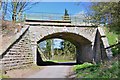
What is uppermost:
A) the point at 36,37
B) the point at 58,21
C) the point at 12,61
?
the point at 58,21

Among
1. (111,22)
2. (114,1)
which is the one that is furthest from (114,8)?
(111,22)

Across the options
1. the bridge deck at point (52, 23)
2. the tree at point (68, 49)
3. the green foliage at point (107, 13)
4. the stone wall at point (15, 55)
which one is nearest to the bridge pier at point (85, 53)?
the bridge deck at point (52, 23)

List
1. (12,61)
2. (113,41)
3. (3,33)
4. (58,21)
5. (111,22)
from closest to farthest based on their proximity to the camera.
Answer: (111,22) → (12,61) → (3,33) → (113,41) → (58,21)

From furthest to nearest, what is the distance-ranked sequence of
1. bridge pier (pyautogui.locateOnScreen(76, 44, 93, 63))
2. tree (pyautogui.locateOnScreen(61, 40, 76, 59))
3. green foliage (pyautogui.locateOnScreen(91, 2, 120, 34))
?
tree (pyautogui.locateOnScreen(61, 40, 76, 59))
bridge pier (pyautogui.locateOnScreen(76, 44, 93, 63))
green foliage (pyautogui.locateOnScreen(91, 2, 120, 34))

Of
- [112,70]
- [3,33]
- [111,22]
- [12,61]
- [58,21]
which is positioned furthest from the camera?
[58,21]

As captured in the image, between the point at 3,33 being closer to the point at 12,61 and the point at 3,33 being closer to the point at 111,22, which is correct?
the point at 12,61

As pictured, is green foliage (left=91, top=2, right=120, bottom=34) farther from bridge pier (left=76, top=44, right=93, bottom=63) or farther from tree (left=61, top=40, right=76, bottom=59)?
tree (left=61, top=40, right=76, bottom=59)

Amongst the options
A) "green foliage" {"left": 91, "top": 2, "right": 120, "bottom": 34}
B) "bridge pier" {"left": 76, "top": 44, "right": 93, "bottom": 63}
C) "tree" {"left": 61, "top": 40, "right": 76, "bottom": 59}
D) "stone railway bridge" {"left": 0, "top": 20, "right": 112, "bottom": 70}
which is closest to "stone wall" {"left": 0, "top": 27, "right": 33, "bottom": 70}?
"stone railway bridge" {"left": 0, "top": 20, "right": 112, "bottom": 70}

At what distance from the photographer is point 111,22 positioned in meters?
12.0

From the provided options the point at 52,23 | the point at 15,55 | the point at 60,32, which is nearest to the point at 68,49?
the point at 60,32

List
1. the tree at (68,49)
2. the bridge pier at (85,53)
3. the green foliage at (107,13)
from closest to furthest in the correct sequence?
the green foliage at (107,13) < the bridge pier at (85,53) < the tree at (68,49)

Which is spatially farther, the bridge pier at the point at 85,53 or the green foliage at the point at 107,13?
the bridge pier at the point at 85,53

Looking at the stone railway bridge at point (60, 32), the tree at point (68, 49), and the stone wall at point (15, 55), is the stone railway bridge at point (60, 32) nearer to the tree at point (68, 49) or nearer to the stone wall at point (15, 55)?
the stone wall at point (15, 55)

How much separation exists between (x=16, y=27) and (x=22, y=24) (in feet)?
5.74
